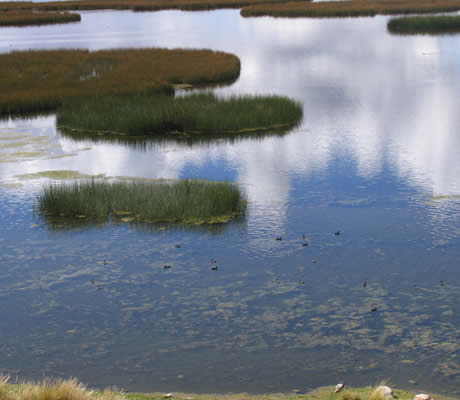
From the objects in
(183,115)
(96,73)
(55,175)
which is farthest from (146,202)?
(96,73)

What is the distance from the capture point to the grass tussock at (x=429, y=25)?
55500mm

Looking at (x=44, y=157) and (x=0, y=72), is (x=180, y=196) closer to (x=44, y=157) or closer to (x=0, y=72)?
(x=44, y=157)

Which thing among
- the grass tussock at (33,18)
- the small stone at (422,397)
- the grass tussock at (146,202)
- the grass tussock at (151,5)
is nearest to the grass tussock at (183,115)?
the grass tussock at (146,202)

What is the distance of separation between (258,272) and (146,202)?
12.9ft

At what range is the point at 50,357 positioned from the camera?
26.5 feet

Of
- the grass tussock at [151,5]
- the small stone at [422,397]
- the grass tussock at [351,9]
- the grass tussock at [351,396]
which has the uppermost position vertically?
the grass tussock at [151,5]

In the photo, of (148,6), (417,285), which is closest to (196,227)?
(417,285)

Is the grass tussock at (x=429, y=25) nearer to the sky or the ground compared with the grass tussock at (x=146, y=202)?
nearer to the sky

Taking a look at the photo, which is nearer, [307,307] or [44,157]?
[307,307]

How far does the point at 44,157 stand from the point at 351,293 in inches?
476

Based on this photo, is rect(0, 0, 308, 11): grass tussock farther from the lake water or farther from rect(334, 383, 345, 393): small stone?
rect(334, 383, 345, 393): small stone

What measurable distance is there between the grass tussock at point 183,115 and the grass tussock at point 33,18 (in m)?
62.4

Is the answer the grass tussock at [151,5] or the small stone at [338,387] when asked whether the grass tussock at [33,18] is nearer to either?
the grass tussock at [151,5]

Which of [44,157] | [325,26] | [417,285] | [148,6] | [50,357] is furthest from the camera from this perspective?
[148,6]
